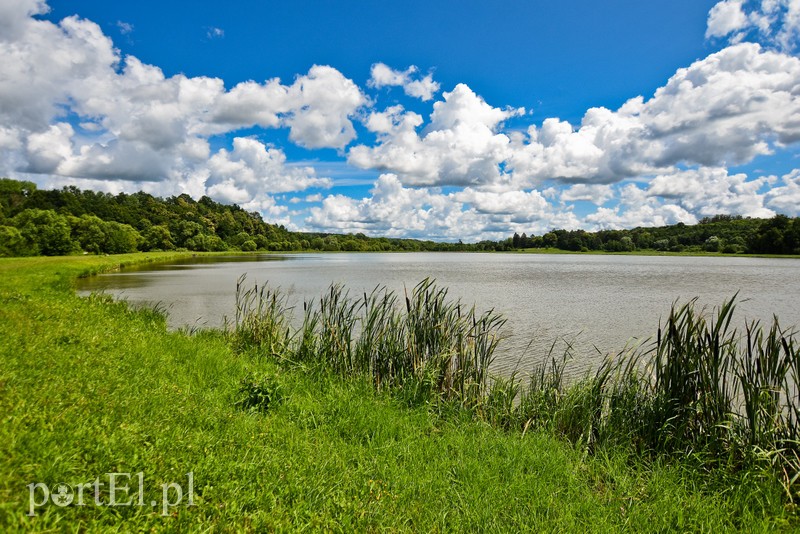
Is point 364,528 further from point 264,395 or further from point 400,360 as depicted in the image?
point 400,360

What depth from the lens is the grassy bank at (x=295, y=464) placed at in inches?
136

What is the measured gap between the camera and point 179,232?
133875 millimetres

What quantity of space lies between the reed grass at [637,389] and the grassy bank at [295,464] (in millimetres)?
426

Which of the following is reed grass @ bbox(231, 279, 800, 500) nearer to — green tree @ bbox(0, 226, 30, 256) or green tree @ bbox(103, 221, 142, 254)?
green tree @ bbox(0, 226, 30, 256)

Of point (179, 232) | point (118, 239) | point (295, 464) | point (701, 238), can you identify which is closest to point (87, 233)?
point (118, 239)

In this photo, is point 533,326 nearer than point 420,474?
No

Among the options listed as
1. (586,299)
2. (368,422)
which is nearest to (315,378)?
(368,422)

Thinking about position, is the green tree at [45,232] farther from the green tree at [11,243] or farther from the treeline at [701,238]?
the treeline at [701,238]

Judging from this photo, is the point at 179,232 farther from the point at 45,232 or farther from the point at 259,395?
the point at 259,395

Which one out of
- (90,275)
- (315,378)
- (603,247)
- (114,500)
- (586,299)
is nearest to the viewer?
(114,500)

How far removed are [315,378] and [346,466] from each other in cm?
437

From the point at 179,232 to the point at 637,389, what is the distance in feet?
486

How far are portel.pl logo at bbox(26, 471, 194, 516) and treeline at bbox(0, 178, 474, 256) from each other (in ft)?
Answer: 269

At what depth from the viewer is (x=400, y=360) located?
9039 millimetres
